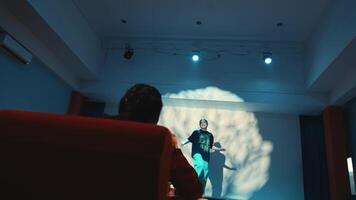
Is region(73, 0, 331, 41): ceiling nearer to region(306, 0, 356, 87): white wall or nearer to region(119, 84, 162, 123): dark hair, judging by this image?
region(306, 0, 356, 87): white wall

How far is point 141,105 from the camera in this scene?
869 mm

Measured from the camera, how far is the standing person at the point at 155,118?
0.78 m

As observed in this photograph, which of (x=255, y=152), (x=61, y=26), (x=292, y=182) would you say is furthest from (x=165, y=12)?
(x=292, y=182)

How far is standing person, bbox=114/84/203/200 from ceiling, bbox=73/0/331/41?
291 cm

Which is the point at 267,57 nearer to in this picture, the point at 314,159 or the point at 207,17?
the point at 207,17

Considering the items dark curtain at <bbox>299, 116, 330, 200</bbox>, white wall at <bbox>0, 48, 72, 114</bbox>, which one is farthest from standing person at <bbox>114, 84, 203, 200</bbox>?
dark curtain at <bbox>299, 116, 330, 200</bbox>

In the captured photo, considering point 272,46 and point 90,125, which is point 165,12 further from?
point 90,125

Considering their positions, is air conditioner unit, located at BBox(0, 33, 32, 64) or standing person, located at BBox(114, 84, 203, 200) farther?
→ air conditioner unit, located at BBox(0, 33, 32, 64)

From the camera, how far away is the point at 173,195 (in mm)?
840

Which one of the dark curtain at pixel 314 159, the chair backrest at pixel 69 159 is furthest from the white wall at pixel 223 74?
the chair backrest at pixel 69 159

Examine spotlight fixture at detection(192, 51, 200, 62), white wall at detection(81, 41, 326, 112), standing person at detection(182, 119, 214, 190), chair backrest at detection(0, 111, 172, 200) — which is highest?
spotlight fixture at detection(192, 51, 200, 62)

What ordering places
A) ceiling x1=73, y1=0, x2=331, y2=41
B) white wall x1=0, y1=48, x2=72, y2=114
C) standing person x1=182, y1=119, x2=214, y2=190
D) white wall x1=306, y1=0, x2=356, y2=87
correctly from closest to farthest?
white wall x1=306, y1=0, x2=356, y2=87, white wall x1=0, y1=48, x2=72, y2=114, ceiling x1=73, y1=0, x2=331, y2=41, standing person x1=182, y1=119, x2=214, y2=190

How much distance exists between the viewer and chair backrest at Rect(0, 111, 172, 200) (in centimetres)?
62

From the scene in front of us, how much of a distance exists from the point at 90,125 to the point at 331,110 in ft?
13.3
